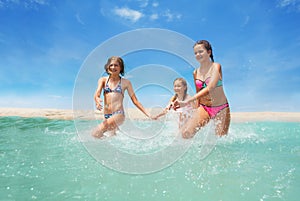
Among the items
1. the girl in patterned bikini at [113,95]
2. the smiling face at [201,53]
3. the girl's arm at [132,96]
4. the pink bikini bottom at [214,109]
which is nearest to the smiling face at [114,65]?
the girl in patterned bikini at [113,95]

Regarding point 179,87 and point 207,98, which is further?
point 179,87

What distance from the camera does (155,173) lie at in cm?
452

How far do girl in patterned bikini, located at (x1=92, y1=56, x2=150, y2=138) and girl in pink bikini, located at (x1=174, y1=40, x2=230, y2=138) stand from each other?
125 cm

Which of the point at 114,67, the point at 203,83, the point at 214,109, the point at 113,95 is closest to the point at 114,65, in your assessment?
the point at 114,67

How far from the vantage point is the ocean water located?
140 inches

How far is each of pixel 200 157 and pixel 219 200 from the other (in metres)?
2.29

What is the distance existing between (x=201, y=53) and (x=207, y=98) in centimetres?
104

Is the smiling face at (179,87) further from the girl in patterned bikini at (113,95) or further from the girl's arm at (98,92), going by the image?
the girl's arm at (98,92)

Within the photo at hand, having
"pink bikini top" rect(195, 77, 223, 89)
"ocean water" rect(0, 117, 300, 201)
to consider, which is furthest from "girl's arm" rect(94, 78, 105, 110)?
"pink bikini top" rect(195, 77, 223, 89)

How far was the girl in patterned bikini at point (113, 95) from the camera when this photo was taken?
662 centimetres

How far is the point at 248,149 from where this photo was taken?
259 inches

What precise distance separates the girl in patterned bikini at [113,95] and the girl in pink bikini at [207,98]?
1.25m

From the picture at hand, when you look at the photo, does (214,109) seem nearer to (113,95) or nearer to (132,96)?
(132,96)

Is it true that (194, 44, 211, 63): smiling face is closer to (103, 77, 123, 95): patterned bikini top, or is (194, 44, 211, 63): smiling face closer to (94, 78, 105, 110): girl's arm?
(103, 77, 123, 95): patterned bikini top
